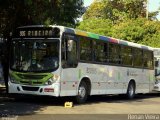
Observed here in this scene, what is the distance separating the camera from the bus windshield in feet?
57.5

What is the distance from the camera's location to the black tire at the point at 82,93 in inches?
741

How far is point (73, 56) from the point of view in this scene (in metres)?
18.1

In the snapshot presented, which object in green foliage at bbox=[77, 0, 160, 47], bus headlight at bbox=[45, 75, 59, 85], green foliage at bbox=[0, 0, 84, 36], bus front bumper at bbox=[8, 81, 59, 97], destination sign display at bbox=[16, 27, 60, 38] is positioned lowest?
bus front bumper at bbox=[8, 81, 59, 97]

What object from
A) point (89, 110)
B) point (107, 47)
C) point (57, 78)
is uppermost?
point (107, 47)

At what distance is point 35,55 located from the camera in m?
17.8

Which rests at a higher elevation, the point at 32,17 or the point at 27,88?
the point at 32,17

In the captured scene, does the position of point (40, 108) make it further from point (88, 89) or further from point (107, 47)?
point (107, 47)

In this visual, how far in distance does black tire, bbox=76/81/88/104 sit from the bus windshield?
196 centimetres

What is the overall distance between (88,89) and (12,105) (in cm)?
377

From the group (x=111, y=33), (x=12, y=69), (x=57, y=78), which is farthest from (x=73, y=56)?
(x=111, y=33)

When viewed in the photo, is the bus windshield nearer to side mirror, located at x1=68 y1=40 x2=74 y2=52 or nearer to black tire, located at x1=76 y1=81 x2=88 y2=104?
side mirror, located at x1=68 y1=40 x2=74 y2=52

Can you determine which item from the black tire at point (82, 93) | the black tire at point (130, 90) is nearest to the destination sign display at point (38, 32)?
the black tire at point (82, 93)

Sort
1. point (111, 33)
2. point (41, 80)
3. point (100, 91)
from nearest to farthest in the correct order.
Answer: point (41, 80)
point (100, 91)
point (111, 33)

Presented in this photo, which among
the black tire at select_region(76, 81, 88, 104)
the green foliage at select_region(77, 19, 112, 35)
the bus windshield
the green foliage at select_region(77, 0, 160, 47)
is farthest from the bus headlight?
the green foliage at select_region(77, 19, 112, 35)
